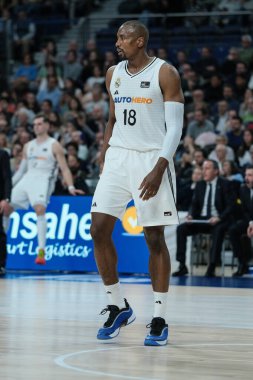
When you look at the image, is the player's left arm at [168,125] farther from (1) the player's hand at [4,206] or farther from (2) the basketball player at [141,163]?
(1) the player's hand at [4,206]

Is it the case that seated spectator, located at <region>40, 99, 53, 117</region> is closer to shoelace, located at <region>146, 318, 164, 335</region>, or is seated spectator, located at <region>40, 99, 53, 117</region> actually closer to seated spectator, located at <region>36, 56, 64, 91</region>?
seated spectator, located at <region>36, 56, 64, 91</region>

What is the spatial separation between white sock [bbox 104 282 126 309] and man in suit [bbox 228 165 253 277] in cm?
721

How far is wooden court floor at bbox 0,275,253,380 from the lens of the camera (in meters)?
5.48

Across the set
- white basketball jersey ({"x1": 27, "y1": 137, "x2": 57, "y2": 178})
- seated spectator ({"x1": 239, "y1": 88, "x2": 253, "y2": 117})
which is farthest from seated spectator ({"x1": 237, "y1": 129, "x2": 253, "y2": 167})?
white basketball jersey ({"x1": 27, "y1": 137, "x2": 57, "y2": 178})

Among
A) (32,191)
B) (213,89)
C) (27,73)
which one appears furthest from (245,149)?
(27,73)

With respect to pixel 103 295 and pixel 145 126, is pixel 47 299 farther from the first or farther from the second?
pixel 145 126

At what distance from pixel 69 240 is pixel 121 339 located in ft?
27.1

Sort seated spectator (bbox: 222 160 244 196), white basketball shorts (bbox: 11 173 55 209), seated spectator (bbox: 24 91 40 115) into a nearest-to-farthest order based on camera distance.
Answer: white basketball shorts (bbox: 11 173 55 209) → seated spectator (bbox: 222 160 244 196) → seated spectator (bbox: 24 91 40 115)

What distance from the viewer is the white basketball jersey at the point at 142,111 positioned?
7.09 metres

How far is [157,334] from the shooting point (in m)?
6.77

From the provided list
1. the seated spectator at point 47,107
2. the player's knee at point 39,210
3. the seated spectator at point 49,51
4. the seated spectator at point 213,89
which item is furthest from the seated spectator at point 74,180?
the seated spectator at point 49,51

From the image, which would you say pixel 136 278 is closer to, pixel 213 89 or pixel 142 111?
pixel 213 89

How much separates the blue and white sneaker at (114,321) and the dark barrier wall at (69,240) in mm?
7486

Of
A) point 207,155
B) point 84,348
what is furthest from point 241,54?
point 84,348
